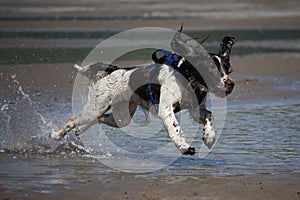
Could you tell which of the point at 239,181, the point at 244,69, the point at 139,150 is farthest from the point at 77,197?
the point at 244,69

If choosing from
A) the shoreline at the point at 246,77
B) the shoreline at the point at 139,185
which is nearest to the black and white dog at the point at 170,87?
the shoreline at the point at 139,185

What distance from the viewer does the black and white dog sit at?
7344mm

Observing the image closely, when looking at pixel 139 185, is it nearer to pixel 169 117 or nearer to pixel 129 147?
pixel 169 117

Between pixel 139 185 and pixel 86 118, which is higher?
pixel 86 118

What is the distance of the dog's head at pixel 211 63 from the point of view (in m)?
7.32

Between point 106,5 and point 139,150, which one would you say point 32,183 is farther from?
point 106,5

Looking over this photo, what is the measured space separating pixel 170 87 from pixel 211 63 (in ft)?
1.54

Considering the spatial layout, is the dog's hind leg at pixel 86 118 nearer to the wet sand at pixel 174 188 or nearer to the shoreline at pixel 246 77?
the wet sand at pixel 174 188

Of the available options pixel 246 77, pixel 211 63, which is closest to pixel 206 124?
pixel 211 63

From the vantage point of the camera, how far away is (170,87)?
7371mm

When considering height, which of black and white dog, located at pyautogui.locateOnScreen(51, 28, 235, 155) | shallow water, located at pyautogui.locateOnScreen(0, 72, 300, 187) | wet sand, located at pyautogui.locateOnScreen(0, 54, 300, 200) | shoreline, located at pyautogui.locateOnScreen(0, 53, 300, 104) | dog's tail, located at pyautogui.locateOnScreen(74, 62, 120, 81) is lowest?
wet sand, located at pyautogui.locateOnScreen(0, 54, 300, 200)

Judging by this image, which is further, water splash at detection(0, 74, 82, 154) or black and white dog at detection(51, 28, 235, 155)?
water splash at detection(0, 74, 82, 154)

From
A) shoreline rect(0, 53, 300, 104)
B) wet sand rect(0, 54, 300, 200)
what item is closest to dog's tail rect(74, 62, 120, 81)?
wet sand rect(0, 54, 300, 200)

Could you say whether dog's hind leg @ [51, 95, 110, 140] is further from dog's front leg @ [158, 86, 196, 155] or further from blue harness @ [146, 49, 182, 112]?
dog's front leg @ [158, 86, 196, 155]
